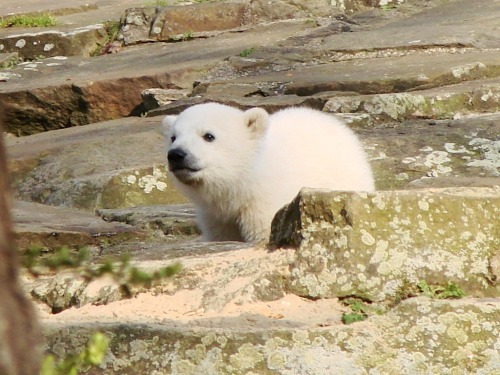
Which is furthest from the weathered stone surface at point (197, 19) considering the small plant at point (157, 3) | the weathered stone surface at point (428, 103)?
the weathered stone surface at point (428, 103)

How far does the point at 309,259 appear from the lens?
3.67 m

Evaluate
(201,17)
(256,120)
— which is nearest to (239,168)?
(256,120)

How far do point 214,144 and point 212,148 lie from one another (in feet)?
0.11

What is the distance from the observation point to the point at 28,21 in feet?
49.3

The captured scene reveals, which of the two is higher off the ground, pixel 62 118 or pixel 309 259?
pixel 309 259

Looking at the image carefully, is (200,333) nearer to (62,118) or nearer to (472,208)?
(472,208)

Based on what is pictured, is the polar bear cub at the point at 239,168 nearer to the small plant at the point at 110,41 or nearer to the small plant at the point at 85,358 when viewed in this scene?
the small plant at the point at 85,358

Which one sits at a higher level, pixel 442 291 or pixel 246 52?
pixel 442 291

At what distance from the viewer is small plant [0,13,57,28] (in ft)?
48.9

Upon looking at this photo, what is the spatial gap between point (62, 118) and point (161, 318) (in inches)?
324

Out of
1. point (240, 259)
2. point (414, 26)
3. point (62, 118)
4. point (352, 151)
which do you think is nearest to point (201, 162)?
point (352, 151)

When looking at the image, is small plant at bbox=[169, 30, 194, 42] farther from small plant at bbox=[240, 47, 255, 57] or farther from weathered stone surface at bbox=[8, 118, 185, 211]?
weathered stone surface at bbox=[8, 118, 185, 211]

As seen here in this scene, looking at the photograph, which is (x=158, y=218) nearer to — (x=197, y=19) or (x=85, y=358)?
(x=85, y=358)

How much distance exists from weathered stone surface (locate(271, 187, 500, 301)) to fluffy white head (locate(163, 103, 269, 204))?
7.94ft
